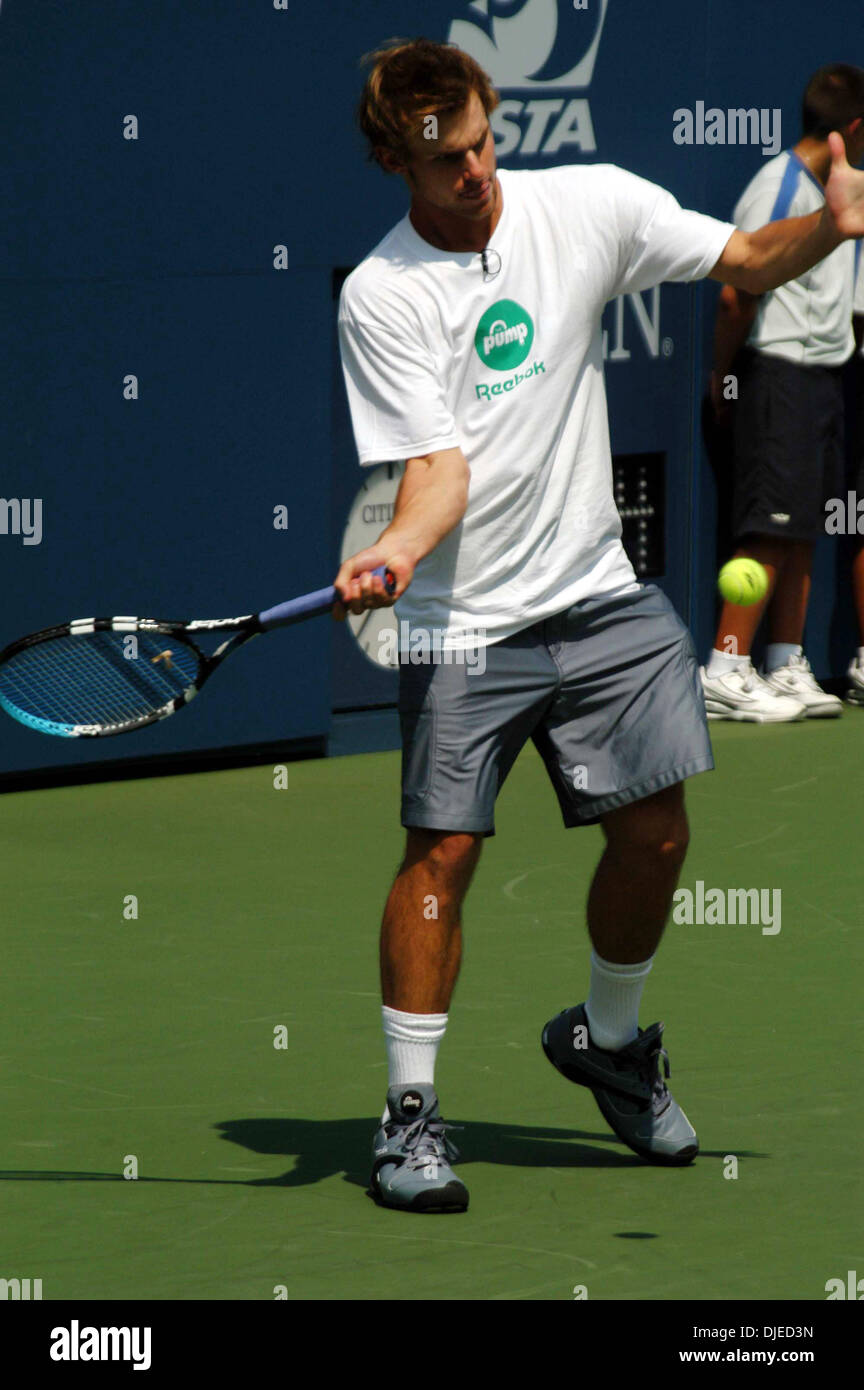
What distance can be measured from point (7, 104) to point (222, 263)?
2.76 feet

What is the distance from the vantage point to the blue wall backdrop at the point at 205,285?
7.43 metres

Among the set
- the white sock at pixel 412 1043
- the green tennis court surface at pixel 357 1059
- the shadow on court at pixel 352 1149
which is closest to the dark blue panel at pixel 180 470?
the green tennis court surface at pixel 357 1059

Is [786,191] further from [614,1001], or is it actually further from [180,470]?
[614,1001]

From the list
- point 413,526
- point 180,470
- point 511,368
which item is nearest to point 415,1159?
point 413,526

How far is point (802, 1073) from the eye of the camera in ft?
16.3

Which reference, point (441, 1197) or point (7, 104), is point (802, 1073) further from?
point (7, 104)

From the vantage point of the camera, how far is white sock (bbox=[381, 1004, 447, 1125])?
4316 millimetres

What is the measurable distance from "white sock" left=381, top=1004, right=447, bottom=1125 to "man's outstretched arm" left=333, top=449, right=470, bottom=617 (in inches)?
27.6

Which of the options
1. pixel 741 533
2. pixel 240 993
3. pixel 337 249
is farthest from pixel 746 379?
pixel 240 993

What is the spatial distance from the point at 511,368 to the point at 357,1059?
1.50 metres

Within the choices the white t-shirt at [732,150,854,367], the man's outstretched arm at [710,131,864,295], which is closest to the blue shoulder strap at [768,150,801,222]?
the white t-shirt at [732,150,854,367]

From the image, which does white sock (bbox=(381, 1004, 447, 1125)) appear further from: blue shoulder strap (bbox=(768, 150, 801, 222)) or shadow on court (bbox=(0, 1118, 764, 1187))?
blue shoulder strap (bbox=(768, 150, 801, 222))

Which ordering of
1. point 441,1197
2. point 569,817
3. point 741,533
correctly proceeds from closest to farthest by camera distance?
point 441,1197, point 569,817, point 741,533

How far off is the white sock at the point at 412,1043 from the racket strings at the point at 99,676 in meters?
0.71
